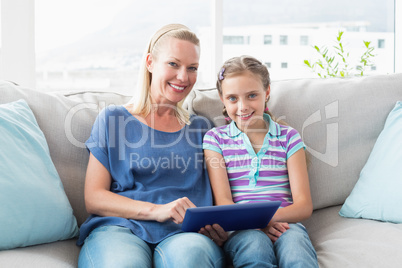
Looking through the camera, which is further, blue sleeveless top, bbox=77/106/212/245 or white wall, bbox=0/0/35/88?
white wall, bbox=0/0/35/88

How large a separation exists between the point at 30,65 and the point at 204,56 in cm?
104

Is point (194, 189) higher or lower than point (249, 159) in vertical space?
lower

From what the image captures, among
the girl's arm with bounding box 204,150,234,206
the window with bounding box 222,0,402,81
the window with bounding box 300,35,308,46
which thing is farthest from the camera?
the window with bounding box 300,35,308,46

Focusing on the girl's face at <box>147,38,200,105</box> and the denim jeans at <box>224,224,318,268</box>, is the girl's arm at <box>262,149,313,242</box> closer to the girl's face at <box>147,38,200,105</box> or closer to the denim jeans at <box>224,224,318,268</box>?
the denim jeans at <box>224,224,318,268</box>

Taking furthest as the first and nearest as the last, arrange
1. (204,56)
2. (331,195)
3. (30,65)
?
(204,56), (30,65), (331,195)

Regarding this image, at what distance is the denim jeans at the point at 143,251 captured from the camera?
1171mm

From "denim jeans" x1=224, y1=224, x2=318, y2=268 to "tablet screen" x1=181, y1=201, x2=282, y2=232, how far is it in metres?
0.04

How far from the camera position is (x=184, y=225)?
1.31 meters

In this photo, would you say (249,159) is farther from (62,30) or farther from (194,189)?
(62,30)

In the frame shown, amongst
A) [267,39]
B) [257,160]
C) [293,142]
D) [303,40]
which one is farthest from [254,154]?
[303,40]

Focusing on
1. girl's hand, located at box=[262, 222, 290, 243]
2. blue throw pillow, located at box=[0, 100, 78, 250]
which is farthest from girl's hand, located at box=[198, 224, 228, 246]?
blue throw pillow, located at box=[0, 100, 78, 250]

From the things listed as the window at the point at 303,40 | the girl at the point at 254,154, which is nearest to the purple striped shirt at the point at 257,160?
the girl at the point at 254,154

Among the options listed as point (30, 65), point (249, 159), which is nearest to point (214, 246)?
point (249, 159)

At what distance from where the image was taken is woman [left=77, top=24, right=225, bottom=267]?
1.25 meters
